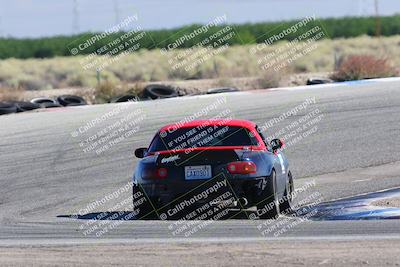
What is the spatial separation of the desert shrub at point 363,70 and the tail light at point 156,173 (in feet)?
67.1

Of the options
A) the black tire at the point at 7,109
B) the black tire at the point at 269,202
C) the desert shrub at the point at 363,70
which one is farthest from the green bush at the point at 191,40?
Result: the black tire at the point at 269,202

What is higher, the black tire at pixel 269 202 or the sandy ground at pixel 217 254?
the sandy ground at pixel 217 254

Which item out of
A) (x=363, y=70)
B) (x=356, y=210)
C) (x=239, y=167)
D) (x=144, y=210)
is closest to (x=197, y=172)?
(x=239, y=167)

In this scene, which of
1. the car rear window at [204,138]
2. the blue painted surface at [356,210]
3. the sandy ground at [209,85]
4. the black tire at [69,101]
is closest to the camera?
the blue painted surface at [356,210]

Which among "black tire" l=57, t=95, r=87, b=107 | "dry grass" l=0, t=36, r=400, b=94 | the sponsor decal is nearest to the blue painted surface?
the sponsor decal

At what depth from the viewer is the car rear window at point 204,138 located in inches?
546

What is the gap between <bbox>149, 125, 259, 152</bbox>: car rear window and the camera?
1387cm

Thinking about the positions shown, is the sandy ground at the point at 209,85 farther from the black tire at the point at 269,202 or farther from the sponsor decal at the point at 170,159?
the black tire at the point at 269,202

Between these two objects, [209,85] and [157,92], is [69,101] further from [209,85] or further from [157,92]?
[209,85]

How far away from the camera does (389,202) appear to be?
48.2 feet

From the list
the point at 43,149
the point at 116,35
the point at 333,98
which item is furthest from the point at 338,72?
the point at 116,35

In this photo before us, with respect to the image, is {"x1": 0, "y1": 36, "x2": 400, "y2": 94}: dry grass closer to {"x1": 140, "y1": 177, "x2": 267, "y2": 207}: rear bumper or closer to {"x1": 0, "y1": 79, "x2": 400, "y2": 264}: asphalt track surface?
{"x1": 0, "y1": 79, "x2": 400, "y2": 264}: asphalt track surface

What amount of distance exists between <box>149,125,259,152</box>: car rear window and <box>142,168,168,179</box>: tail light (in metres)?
0.48

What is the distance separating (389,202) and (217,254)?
5400 millimetres
